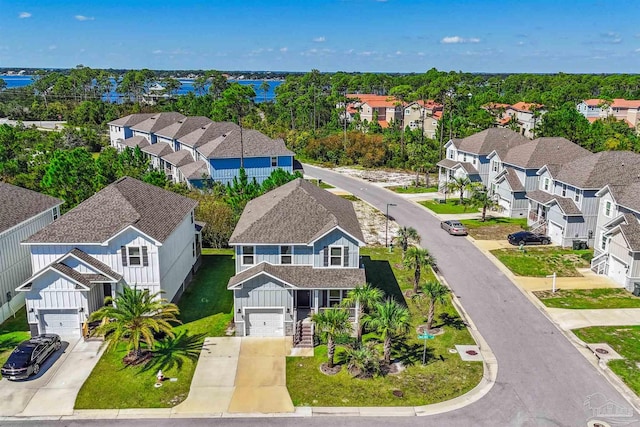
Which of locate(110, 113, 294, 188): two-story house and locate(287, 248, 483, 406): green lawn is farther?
locate(110, 113, 294, 188): two-story house

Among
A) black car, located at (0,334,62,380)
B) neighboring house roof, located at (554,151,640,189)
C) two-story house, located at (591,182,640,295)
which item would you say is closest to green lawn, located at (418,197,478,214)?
neighboring house roof, located at (554,151,640,189)

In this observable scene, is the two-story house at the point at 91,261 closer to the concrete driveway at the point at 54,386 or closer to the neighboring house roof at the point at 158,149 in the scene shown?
the concrete driveway at the point at 54,386

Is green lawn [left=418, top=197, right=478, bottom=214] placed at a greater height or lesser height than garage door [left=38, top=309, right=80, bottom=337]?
greater

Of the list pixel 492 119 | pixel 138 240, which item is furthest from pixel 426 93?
pixel 138 240

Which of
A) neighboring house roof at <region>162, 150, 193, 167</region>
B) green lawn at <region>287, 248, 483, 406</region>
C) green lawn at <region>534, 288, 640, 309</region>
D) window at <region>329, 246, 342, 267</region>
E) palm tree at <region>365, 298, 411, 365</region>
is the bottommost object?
green lawn at <region>287, 248, 483, 406</region>

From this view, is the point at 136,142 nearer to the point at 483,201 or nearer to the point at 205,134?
the point at 205,134

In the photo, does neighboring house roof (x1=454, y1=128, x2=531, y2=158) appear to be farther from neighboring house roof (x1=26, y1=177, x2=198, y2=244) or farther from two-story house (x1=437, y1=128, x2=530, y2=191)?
neighboring house roof (x1=26, y1=177, x2=198, y2=244)

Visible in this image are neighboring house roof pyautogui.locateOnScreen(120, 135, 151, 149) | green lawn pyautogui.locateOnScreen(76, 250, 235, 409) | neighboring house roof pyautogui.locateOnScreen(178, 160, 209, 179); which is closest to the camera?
green lawn pyautogui.locateOnScreen(76, 250, 235, 409)

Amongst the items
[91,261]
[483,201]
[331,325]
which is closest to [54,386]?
[91,261]
